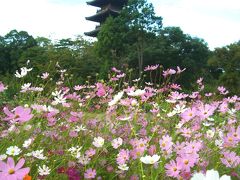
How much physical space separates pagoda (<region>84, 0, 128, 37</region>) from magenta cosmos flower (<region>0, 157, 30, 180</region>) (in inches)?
1192

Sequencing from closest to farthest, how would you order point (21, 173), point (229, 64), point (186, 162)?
point (21, 173)
point (186, 162)
point (229, 64)

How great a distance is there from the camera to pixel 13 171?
2.67 feet

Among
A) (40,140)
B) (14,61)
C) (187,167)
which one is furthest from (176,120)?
(14,61)

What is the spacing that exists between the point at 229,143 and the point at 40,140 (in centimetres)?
89

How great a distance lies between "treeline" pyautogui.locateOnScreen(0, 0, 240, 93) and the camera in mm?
19109

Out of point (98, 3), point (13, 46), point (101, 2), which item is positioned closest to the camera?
point (13, 46)

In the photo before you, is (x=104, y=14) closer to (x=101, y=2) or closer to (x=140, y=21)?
(x=101, y=2)

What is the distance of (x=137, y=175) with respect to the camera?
1.59 metres

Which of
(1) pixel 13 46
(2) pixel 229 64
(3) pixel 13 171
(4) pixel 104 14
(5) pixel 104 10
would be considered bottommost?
(1) pixel 13 46

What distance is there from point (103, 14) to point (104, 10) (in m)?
0.46

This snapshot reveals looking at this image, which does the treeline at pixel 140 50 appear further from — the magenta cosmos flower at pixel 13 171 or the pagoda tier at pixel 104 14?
the magenta cosmos flower at pixel 13 171

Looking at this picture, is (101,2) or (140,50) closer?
(140,50)

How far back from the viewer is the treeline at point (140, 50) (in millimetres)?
19109

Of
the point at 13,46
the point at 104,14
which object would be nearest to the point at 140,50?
the point at 13,46
